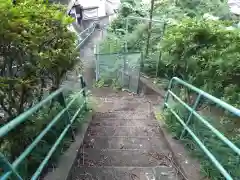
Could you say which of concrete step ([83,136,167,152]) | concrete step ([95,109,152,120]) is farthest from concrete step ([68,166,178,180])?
concrete step ([95,109,152,120])

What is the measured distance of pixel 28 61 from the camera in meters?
2.34

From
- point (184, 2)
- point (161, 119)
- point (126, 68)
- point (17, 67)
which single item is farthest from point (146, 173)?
point (184, 2)

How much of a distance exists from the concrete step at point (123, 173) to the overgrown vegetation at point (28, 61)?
1.22ft

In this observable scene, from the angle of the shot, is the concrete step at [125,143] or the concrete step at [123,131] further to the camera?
the concrete step at [123,131]

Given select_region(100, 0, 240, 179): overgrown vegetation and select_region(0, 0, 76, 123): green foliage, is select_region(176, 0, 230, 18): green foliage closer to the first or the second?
select_region(100, 0, 240, 179): overgrown vegetation

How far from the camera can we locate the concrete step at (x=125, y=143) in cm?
348

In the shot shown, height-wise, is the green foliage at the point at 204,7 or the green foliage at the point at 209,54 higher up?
the green foliage at the point at 204,7

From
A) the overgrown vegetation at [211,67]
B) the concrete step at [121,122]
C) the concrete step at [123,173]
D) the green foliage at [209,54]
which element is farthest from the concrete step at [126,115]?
the concrete step at [123,173]

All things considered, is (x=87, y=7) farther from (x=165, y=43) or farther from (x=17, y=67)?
(x=17, y=67)

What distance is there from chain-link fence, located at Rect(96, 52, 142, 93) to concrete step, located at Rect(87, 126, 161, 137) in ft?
8.72

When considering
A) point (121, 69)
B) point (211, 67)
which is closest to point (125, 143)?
point (211, 67)

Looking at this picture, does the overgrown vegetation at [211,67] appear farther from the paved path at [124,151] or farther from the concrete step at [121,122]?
the concrete step at [121,122]

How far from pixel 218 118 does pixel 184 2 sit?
7.23 m

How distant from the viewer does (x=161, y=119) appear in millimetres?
4102
